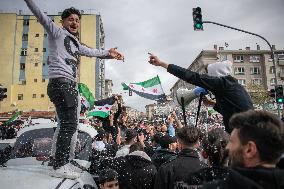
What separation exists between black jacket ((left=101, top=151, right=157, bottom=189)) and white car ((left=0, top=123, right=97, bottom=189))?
48 cm

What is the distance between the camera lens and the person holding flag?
3779 mm

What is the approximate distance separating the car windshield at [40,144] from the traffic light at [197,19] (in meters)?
12.6

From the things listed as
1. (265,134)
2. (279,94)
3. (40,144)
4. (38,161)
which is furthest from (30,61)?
(265,134)

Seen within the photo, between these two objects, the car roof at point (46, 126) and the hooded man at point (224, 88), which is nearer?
the hooded man at point (224, 88)

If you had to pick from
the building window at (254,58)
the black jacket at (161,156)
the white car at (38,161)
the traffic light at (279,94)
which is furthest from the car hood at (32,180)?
the building window at (254,58)

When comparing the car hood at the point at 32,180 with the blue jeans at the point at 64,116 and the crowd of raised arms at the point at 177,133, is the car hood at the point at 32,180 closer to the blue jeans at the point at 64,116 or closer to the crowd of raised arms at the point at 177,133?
the crowd of raised arms at the point at 177,133

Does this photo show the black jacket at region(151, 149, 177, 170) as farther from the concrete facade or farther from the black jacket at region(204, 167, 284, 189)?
the concrete facade

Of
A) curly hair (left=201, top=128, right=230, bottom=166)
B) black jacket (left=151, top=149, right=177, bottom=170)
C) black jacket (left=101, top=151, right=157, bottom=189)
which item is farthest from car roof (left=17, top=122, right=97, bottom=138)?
curly hair (left=201, top=128, right=230, bottom=166)

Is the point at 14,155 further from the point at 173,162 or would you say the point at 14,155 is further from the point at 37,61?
the point at 37,61

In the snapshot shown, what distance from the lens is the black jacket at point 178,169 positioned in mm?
3689

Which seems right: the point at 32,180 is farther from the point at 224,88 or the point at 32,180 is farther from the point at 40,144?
the point at 224,88

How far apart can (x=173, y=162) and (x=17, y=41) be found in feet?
220

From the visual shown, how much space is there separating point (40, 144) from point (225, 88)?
301cm

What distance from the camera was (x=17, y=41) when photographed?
212 feet
